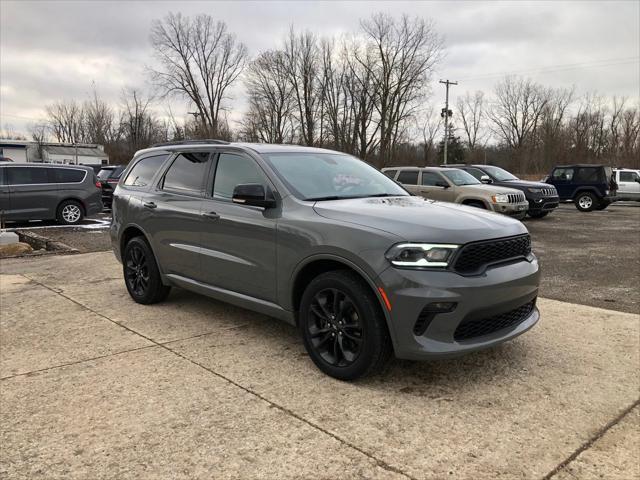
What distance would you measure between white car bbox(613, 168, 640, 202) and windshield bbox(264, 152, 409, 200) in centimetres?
2362

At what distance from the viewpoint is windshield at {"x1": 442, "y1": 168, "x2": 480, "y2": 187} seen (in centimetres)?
1425

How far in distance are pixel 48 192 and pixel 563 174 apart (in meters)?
18.6

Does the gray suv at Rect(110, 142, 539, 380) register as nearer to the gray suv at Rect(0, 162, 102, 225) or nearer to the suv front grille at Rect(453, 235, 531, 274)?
the suv front grille at Rect(453, 235, 531, 274)

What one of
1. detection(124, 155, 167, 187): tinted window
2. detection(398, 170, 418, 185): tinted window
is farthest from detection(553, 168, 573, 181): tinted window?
detection(124, 155, 167, 187): tinted window

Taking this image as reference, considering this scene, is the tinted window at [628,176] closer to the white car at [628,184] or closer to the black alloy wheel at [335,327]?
the white car at [628,184]

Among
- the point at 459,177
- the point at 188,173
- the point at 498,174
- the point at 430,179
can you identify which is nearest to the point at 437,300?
the point at 188,173

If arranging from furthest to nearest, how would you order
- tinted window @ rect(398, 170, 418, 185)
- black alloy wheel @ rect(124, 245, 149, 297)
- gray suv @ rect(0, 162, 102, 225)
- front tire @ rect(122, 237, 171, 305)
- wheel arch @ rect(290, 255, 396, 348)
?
tinted window @ rect(398, 170, 418, 185), gray suv @ rect(0, 162, 102, 225), black alloy wheel @ rect(124, 245, 149, 297), front tire @ rect(122, 237, 171, 305), wheel arch @ rect(290, 255, 396, 348)

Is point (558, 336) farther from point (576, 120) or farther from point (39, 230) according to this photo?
point (576, 120)

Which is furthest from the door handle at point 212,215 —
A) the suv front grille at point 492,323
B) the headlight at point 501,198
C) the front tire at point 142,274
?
the headlight at point 501,198

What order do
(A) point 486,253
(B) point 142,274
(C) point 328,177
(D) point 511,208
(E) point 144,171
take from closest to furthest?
(A) point 486,253 < (C) point 328,177 < (B) point 142,274 < (E) point 144,171 < (D) point 511,208

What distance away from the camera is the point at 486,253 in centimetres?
351

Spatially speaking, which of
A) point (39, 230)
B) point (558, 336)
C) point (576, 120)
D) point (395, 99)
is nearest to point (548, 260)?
point (558, 336)

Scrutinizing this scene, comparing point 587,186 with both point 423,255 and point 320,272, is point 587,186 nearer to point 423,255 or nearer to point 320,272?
point 320,272

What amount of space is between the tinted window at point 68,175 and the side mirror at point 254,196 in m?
11.9
